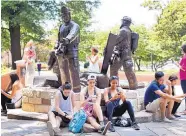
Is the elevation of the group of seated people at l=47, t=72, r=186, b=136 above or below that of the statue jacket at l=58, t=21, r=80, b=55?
below

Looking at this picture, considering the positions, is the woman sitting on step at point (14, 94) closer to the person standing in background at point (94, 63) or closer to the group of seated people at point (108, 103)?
the person standing in background at point (94, 63)

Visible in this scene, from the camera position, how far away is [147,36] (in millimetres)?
26688

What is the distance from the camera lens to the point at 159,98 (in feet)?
21.1

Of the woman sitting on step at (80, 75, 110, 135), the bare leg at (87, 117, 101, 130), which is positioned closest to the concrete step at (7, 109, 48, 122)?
the woman sitting on step at (80, 75, 110, 135)

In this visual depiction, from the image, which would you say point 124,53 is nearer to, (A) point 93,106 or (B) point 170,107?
(B) point 170,107

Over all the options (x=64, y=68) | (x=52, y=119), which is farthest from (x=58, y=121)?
(x=64, y=68)

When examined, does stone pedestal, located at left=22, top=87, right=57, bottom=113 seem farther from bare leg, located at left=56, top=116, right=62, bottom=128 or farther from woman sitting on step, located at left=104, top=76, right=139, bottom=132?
woman sitting on step, located at left=104, top=76, right=139, bottom=132

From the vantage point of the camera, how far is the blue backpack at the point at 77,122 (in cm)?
529

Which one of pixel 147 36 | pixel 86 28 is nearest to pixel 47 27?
pixel 86 28

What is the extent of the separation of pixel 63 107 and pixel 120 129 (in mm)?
1070

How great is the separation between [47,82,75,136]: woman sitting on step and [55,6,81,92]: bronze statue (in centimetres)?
123

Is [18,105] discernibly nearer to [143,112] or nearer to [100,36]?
[143,112]

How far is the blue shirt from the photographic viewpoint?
21.0 feet

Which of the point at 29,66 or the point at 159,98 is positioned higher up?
the point at 29,66
